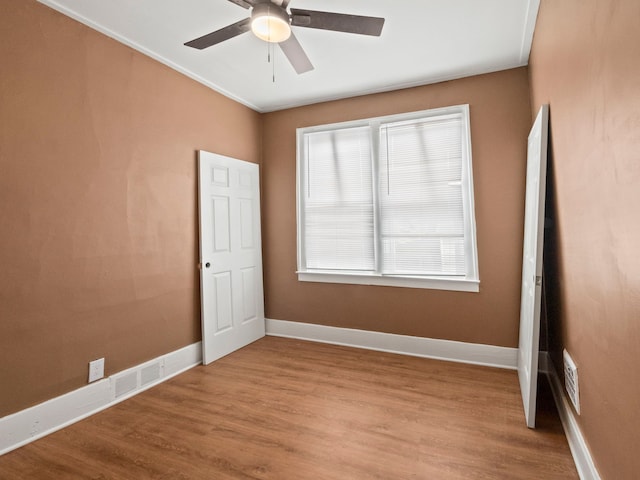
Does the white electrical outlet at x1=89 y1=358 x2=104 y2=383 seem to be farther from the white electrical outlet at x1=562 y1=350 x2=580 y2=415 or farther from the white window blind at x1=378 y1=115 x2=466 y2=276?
the white electrical outlet at x1=562 y1=350 x2=580 y2=415

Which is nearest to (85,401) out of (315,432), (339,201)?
(315,432)

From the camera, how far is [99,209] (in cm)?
239

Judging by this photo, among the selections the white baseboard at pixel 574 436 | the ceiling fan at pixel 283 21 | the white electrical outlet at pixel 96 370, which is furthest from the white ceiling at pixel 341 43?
the white baseboard at pixel 574 436

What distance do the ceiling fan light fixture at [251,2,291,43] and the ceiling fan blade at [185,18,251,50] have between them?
0.05m

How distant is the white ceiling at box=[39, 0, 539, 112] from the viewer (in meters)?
2.18

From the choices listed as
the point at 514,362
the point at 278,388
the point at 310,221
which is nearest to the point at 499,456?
the point at 514,362

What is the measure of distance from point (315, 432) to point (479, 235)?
7.23 feet

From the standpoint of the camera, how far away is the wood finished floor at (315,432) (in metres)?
1.75

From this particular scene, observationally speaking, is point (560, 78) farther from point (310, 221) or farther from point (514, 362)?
point (310, 221)

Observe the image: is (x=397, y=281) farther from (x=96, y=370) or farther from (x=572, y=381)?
(x=96, y=370)

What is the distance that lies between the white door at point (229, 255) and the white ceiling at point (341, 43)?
33.8 inches

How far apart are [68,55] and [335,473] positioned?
3063 mm

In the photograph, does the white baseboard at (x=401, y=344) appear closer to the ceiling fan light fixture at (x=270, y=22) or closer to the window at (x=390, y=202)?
the window at (x=390, y=202)

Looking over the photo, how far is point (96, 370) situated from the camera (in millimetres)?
2359
